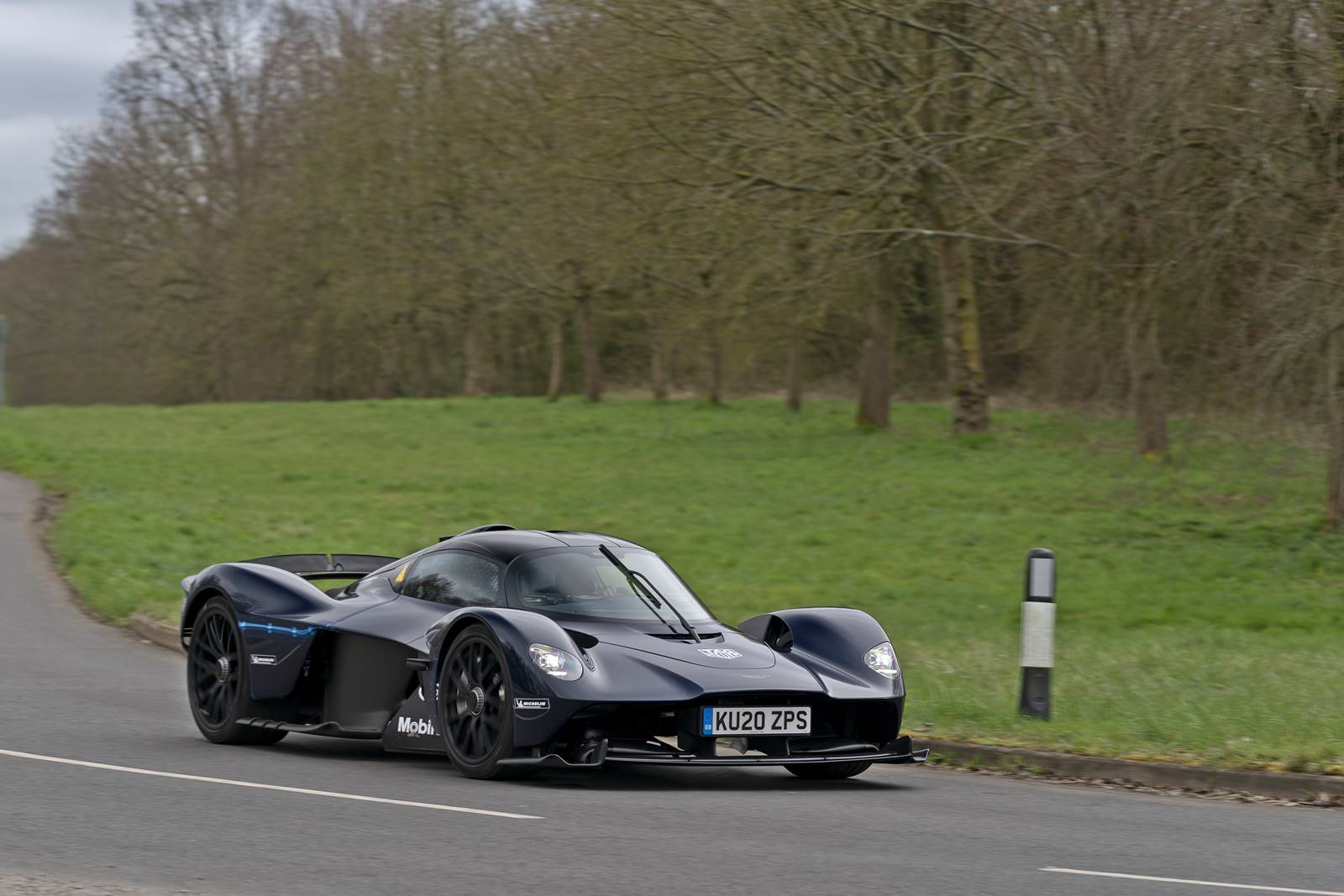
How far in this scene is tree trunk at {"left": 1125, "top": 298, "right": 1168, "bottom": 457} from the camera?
750 inches

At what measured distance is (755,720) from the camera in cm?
847

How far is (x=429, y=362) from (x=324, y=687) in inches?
2080

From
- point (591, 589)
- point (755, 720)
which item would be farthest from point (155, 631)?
point (755, 720)

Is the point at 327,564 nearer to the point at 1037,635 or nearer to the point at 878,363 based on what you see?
the point at 1037,635

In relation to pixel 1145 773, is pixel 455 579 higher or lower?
higher

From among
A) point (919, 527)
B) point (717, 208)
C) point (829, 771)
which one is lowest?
point (829, 771)

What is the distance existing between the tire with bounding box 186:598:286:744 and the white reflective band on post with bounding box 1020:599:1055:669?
4.40 meters

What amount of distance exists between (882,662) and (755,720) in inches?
40.4

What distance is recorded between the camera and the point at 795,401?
42.3 m

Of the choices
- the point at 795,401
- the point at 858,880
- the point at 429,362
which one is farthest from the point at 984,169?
the point at 429,362

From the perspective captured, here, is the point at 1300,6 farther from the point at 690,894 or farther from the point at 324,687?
the point at 690,894

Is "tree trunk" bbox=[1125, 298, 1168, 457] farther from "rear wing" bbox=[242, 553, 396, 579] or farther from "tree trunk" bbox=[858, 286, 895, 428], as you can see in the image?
"tree trunk" bbox=[858, 286, 895, 428]

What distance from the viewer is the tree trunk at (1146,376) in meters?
19.0

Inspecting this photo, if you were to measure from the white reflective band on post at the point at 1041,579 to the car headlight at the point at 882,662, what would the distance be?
153 centimetres
